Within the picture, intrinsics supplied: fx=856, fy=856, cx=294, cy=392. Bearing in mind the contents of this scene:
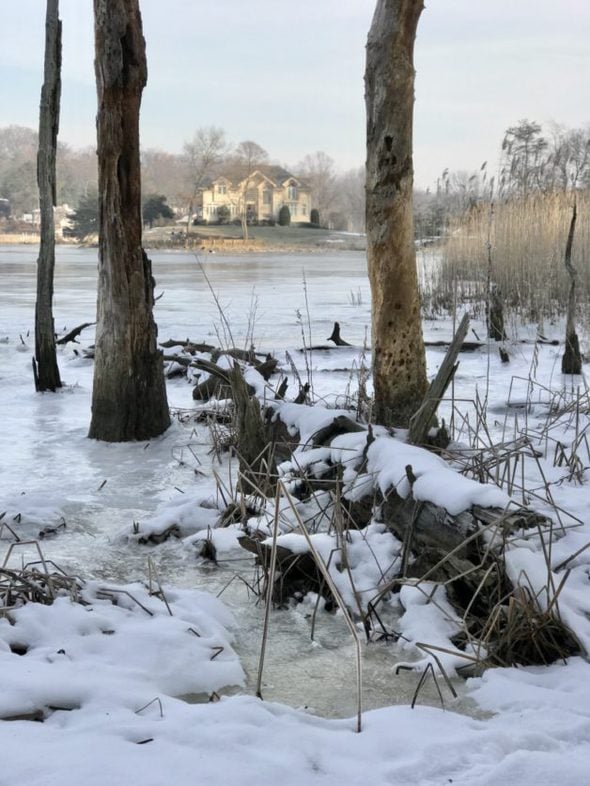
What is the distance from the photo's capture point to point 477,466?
3.70 meters

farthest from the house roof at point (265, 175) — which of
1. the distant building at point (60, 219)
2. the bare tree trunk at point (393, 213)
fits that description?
the bare tree trunk at point (393, 213)

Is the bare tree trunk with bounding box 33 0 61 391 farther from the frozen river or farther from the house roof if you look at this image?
the house roof

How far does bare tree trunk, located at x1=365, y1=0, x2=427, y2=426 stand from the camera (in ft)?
16.4

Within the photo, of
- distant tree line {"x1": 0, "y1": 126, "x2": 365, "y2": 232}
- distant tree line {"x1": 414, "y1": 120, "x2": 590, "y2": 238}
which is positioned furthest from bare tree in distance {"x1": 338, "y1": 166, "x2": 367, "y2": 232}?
distant tree line {"x1": 414, "y1": 120, "x2": 590, "y2": 238}

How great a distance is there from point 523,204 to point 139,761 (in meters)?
12.7

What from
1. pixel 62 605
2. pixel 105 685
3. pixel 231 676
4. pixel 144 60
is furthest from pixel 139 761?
pixel 144 60

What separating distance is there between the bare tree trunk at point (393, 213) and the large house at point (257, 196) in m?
70.1

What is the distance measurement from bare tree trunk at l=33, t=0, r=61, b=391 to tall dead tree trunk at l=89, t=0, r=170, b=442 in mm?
1740

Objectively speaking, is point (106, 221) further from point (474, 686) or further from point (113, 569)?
point (474, 686)

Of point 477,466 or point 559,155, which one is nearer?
point 477,466

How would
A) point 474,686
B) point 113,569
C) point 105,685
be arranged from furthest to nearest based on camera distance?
1. point 113,569
2. point 474,686
3. point 105,685

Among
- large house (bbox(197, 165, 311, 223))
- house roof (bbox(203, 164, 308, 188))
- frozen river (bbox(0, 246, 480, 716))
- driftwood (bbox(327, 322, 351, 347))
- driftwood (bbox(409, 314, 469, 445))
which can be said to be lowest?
frozen river (bbox(0, 246, 480, 716))

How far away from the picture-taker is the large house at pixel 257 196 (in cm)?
7669

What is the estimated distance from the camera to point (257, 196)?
79.9m
